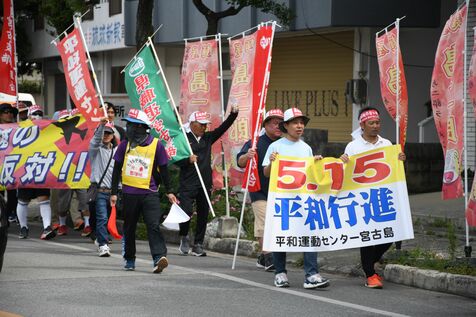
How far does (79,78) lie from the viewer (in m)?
14.0

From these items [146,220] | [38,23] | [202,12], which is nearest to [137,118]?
[146,220]

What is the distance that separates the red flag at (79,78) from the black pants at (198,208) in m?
1.78

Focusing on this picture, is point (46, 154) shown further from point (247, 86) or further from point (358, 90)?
point (358, 90)

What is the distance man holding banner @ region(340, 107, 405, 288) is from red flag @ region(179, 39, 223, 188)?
169 inches

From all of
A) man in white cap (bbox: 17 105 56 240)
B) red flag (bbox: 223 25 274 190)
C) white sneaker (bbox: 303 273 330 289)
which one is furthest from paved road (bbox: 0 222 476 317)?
man in white cap (bbox: 17 105 56 240)

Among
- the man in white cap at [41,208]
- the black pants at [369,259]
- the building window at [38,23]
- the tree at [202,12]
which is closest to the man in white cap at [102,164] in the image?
the man in white cap at [41,208]

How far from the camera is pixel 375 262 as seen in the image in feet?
35.0

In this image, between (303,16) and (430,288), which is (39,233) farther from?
(303,16)

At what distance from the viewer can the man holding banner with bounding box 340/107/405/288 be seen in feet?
33.5

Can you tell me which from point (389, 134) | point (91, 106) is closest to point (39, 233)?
point (91, 106)

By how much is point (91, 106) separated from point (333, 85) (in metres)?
11.3

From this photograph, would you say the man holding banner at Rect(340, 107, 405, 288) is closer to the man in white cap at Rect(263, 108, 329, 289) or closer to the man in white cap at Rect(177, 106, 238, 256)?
the man in white cap at Rect(263, 108, 329, 289)

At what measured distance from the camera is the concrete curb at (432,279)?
32.4 feet

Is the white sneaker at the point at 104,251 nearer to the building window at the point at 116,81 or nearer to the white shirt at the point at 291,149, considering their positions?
the white shirt at the point at 291,149
